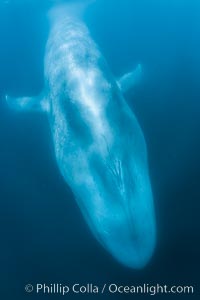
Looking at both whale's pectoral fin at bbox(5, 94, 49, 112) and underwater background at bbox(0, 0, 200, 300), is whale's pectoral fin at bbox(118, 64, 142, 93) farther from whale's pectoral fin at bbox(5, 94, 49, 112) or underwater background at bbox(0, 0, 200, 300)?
whale's pectoral fin at bbox(5, 94, 49, 112)

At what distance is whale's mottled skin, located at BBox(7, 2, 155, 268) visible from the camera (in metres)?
6.57

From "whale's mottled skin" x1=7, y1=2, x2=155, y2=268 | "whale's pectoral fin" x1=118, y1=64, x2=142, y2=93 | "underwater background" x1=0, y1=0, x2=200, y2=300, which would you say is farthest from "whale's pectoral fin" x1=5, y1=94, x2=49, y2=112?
"whale's pectoral fin" x1=118, y1=64, x2=142, y2=93

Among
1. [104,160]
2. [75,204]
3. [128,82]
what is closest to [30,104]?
[128,82]

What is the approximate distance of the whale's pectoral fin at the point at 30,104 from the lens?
34.9ft

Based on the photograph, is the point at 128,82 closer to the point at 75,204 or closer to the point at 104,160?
the point at 75,204

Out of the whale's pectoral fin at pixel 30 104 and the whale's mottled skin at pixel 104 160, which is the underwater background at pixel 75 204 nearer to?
the whale's pectoral fin at pixel 30 104

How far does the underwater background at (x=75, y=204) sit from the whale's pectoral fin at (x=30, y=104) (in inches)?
38.6

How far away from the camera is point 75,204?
→ 10.5 m

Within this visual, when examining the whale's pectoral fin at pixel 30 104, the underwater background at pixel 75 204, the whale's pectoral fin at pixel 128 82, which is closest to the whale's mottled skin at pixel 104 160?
the whale's pectoral fin at pixel 30 104

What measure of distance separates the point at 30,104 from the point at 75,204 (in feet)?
10.9

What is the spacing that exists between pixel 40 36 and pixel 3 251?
1710 centimetres

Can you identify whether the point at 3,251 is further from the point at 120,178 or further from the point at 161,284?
the point at 120,178

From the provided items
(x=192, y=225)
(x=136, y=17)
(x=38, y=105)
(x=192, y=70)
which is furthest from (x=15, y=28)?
(x=192, y=225)

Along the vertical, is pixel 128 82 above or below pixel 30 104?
above
